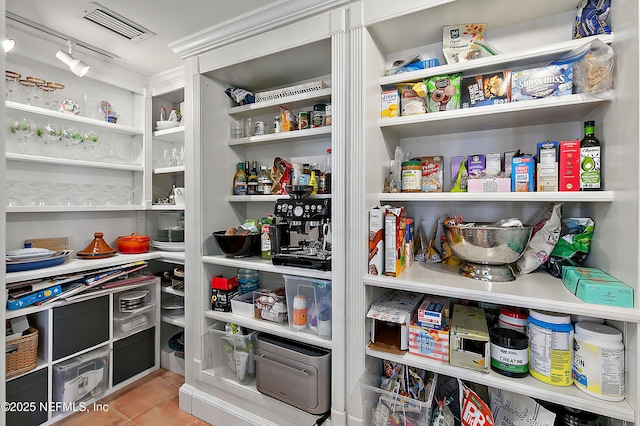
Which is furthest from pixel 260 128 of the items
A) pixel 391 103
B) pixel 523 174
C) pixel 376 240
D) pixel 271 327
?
pixel 523 174

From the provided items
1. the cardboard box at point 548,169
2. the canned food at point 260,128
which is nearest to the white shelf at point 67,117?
the canned food at point 260,128

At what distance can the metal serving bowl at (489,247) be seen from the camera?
123 centimetres

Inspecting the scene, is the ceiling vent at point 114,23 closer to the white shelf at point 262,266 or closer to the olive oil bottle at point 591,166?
the white shelf at point 262,266

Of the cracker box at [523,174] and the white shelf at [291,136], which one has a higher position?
the white shelf at [291,136]

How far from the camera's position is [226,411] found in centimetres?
180

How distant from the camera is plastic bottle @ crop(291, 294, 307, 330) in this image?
1.61 meters

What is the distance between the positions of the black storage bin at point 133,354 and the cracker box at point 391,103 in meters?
2.31

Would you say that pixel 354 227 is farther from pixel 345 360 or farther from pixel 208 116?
pixel 208 116

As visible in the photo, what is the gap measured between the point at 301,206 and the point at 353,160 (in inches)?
15.2

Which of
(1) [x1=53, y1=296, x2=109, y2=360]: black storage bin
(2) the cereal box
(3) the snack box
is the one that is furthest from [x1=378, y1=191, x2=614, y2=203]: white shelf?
(1) [x1=53, y1=296, x2=109, y2=360]: black storage bin

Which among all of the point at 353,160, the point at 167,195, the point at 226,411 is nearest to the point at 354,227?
the point at 353,160

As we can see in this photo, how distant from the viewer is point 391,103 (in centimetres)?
149

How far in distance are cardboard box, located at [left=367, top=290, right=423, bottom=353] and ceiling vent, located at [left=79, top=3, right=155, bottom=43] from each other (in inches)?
83.0

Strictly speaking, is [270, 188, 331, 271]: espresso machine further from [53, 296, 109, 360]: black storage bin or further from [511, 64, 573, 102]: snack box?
[53, 296, 109, 360]: black storage bin
